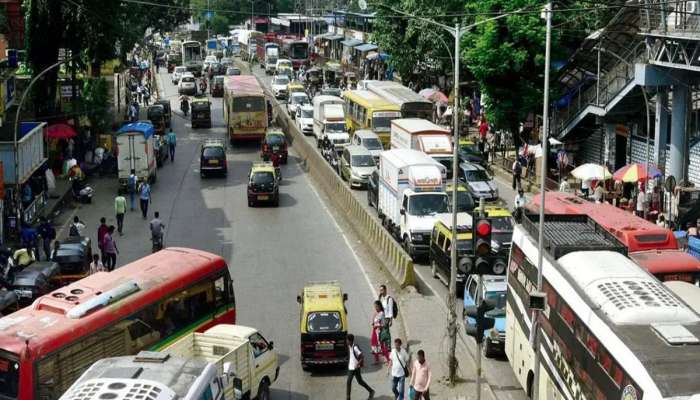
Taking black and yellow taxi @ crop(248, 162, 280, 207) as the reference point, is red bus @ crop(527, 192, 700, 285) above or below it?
above

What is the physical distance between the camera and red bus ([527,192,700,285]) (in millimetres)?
22391

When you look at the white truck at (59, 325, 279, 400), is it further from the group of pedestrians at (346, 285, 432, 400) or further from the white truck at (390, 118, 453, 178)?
the white truck at (390, 118, 453, 178)

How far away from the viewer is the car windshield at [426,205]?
112 feet

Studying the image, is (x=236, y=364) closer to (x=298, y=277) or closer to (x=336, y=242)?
(x=298, y=277)

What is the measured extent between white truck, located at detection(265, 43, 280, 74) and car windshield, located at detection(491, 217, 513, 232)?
7866 cm

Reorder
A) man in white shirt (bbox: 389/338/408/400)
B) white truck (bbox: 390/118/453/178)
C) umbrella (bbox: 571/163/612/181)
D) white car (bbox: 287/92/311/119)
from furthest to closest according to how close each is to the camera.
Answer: white car (bbox: 287/92/311/119), white truck (bbox: 390/118/453/178), umbrella (bbox: 571/163/612/181), man in white shirt (bbox: 389/338/408/400)

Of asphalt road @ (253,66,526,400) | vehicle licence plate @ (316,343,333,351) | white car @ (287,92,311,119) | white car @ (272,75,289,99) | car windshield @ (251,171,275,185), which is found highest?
white car @ (272,75,289,99)

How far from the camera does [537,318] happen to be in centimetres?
1902

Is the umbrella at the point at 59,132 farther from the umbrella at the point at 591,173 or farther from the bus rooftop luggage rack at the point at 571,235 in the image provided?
the bus rooftop luggage rack at the point at 571,235

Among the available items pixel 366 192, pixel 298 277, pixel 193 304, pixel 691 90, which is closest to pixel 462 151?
pixel 366 192

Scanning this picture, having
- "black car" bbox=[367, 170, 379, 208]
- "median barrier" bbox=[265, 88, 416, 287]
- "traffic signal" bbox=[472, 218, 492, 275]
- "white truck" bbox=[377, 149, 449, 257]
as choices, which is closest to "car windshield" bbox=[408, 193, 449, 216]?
"white truck" bbox=[377, 149, 449, 257]

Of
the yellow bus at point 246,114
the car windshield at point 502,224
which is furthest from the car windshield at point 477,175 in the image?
the yellow bus at point 246,114

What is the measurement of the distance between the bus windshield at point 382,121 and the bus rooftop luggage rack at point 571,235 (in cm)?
3121

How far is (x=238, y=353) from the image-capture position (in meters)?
20.1
